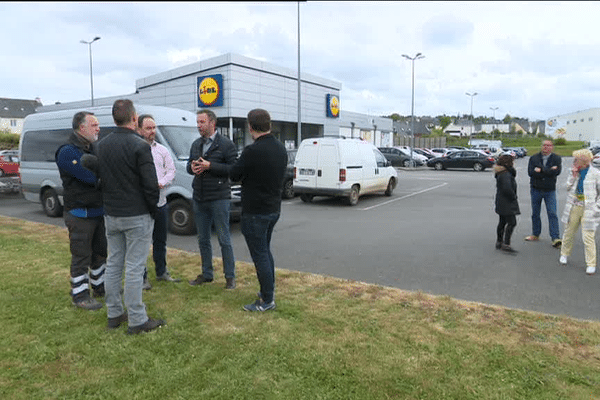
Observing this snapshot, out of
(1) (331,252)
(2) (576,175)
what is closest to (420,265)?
(1) (331,252)

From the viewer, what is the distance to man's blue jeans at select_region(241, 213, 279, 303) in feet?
13.4

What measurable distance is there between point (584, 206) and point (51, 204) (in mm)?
10981

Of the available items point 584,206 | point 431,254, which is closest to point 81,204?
point 431,254

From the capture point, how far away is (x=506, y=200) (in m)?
7.05

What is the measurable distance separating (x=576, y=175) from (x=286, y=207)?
7.48 metres

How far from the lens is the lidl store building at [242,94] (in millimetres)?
28969

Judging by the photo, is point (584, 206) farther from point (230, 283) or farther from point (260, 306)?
point (230, 283)

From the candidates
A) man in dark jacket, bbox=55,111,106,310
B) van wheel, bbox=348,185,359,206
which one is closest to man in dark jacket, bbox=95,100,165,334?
→ man in dark jacket, bbox=55,111,106,310

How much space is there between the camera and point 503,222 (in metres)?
7.18

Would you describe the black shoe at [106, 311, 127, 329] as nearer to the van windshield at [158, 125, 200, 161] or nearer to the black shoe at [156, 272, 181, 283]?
the black shoe at [156, 272, 181, 283]

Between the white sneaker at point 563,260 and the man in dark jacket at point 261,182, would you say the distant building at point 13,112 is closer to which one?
the man in dark jacket at point 261,182

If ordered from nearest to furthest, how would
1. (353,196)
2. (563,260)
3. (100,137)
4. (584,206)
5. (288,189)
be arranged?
(584,206) < (563,260) < (100,137) < (353,196) < (288,189)

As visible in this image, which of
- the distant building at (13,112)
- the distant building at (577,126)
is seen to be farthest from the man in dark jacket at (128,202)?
the distant building at (577,126)

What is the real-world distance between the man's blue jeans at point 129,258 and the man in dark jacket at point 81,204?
62 centimetres
